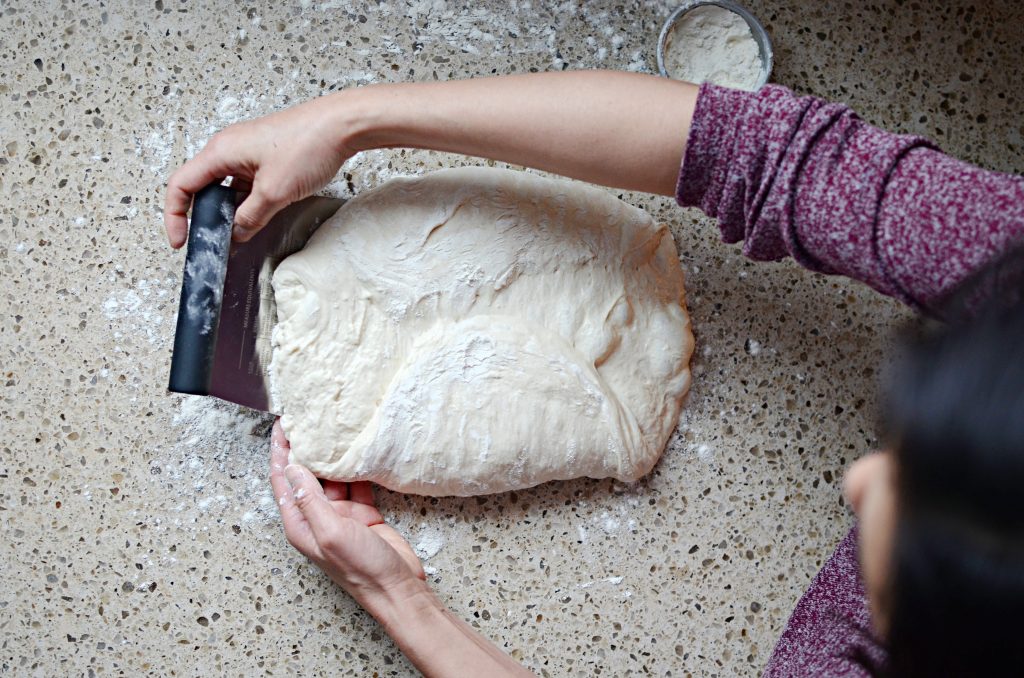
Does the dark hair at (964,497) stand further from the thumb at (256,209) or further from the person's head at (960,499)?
the thumb at (256,209)

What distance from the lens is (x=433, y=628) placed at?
0.98 meters

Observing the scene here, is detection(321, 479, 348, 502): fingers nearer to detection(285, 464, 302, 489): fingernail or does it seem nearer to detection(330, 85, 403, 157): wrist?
detection(285, 464, 302, 489): fingernail

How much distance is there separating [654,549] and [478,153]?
60 cm

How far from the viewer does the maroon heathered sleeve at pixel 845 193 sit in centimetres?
69

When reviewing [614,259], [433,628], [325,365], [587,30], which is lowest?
[433,628]

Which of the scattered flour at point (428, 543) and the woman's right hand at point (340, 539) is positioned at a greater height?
the woman's right hand at point (340, 539)

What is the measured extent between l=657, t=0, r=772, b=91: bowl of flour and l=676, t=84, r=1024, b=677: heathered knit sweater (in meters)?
0.33

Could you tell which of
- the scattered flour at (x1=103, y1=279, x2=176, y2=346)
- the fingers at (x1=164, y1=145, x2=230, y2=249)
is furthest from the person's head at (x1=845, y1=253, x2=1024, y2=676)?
the scattered flour at (x1=103, y1=279, x2=176, y2=346)

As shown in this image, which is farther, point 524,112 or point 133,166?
point 133,166

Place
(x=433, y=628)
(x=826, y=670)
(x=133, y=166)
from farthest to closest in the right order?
(x=133, y=166)
(x=433, y=628)
(x=826, y=670)

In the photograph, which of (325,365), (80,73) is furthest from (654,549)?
(80,73)

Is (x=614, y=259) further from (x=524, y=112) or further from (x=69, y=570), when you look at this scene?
(x=69, y=570)

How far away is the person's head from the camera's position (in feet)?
1.57

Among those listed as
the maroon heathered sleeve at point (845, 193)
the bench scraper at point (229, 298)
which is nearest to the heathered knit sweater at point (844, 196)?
the maroon heathered sleeve at point (845, 193)
